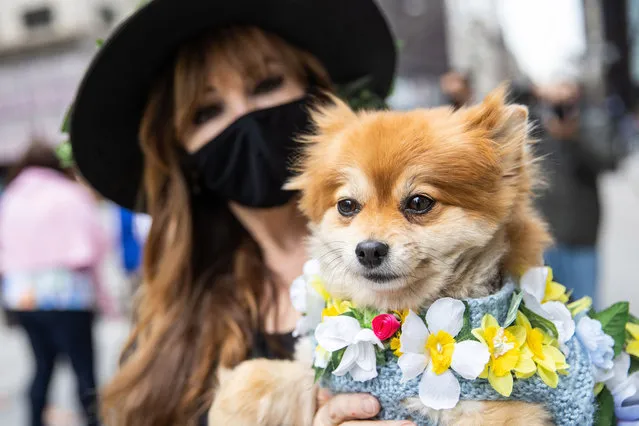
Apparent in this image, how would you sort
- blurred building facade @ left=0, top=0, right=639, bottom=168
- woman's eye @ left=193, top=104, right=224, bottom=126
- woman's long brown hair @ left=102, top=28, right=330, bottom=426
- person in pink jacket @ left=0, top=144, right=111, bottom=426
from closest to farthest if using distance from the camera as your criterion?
woman's long brown hair @ left=102, top=28, right=330, bottom=426 < woman's eye @ left=193, top=104, right=224, bottom=126 < person in pink jacket @ left=0, top=144, right=111, bottom=426 < blurred building facade @ left=0, top=0, right=639, bottom=168

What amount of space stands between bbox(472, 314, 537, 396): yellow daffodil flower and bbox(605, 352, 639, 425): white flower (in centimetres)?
32

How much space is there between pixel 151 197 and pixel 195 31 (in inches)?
22.2

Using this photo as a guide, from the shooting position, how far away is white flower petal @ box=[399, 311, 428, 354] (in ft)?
4.41

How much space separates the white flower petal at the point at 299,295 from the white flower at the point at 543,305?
20.9 inches

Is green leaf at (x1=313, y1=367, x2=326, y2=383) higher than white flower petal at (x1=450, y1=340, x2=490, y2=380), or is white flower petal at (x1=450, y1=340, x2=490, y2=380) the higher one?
white flower petal at (x1=450, y1=340, x2=490, y2=380)

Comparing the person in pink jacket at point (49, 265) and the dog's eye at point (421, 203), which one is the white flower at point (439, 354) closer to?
the dog's eye at point (421, 203)

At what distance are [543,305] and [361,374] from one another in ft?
1.44

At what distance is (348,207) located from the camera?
1.51 m

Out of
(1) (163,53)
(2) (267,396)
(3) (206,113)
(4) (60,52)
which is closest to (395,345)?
(2) (267,396)

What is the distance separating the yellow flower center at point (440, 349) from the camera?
51.7 inches

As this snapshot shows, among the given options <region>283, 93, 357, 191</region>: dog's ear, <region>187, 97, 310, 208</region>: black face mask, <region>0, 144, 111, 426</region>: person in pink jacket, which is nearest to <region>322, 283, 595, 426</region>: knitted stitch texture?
<region>283, 93, 357, 191</region>: dog's ear

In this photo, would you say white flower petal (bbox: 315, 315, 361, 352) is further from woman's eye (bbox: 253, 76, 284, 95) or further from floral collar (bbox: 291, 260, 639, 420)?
woman's eye (bbox: 253, 76, 284, 95)

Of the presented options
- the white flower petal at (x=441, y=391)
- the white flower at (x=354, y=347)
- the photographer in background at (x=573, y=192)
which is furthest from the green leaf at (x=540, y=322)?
the photographer in background at (x=573, y=192)

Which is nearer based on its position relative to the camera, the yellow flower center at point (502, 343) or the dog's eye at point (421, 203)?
the yellow flower center at point (502, 343)
